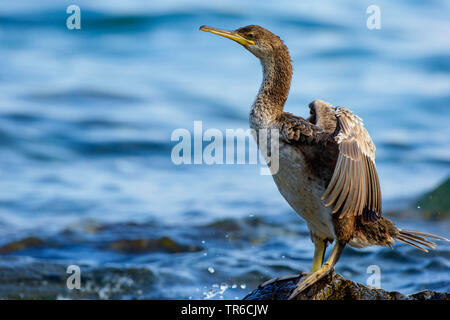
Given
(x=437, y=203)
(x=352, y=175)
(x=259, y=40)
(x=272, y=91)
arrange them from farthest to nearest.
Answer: (x=437, y=203)
(x=259, y=40)
(x=272, y=91)
(x=352, y=175)

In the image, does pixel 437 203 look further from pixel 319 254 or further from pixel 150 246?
pixel 319 254

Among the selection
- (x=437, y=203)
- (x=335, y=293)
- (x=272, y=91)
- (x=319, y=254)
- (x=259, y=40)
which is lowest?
(x=335, y=293)

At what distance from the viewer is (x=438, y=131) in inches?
505

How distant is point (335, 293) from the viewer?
5.04 m

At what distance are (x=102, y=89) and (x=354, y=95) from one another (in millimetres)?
5325

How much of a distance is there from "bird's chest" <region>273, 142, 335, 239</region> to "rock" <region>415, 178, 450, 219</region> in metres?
4.65

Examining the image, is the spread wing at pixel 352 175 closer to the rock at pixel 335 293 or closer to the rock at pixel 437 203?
the rock at pixel 335 293

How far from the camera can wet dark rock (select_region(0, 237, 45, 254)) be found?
8.34 m

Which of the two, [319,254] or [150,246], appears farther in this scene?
[150,246]

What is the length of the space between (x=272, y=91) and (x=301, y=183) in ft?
2.71

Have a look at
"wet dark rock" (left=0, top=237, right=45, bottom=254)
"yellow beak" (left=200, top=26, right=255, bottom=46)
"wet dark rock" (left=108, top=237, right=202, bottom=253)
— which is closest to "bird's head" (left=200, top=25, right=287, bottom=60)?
"yellow beak" (left=200, top=26, right=255, bottom=46)

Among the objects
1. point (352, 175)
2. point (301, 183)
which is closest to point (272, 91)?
point (301, 183)

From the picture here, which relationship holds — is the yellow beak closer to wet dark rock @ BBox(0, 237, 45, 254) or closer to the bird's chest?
the bird's chest
